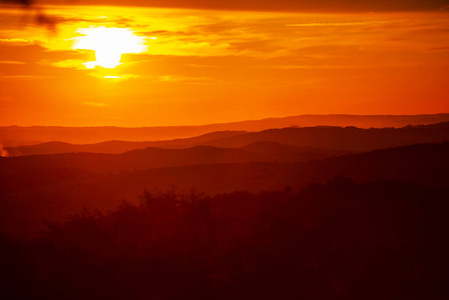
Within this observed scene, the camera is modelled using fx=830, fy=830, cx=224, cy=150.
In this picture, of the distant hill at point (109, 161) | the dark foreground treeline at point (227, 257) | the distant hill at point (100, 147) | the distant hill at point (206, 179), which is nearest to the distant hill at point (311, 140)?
the distant hill at point (100, 147)

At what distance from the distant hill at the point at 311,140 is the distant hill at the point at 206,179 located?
28262mm

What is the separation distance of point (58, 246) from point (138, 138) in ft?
270

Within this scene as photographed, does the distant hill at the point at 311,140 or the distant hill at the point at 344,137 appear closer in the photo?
the distant hill at the point at 344,137

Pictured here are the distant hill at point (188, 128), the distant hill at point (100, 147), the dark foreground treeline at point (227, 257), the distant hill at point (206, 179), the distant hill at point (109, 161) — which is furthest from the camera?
the distant hill at point (188, 128)

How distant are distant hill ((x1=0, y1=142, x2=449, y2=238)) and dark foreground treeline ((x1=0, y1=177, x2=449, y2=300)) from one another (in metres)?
7.80

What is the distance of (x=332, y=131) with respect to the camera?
2847 inches

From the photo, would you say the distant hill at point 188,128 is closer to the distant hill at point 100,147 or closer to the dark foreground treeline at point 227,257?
the distant hill at point 100,147

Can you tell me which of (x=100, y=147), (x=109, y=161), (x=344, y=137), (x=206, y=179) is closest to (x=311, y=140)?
(x=344, y=137)

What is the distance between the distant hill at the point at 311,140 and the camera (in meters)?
64.1

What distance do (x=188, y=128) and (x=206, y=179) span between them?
7223 centimetres

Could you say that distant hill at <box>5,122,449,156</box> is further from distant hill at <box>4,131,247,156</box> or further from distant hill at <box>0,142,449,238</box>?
distant hill at <box>0,142,449,238</box>

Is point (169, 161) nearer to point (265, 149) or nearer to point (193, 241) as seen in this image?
point (265, 149)

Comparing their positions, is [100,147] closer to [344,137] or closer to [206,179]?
[344,137]

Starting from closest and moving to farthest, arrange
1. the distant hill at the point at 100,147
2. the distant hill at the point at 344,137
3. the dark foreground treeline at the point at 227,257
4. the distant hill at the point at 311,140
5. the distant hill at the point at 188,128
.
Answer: the dark foreground treeline at the point at 227,257 → the distant hill at the point at 344,137 → the distant hill at the point at 311,140 → the distant hill at the point at 100,147 → the distant hill at the point at 188,128
